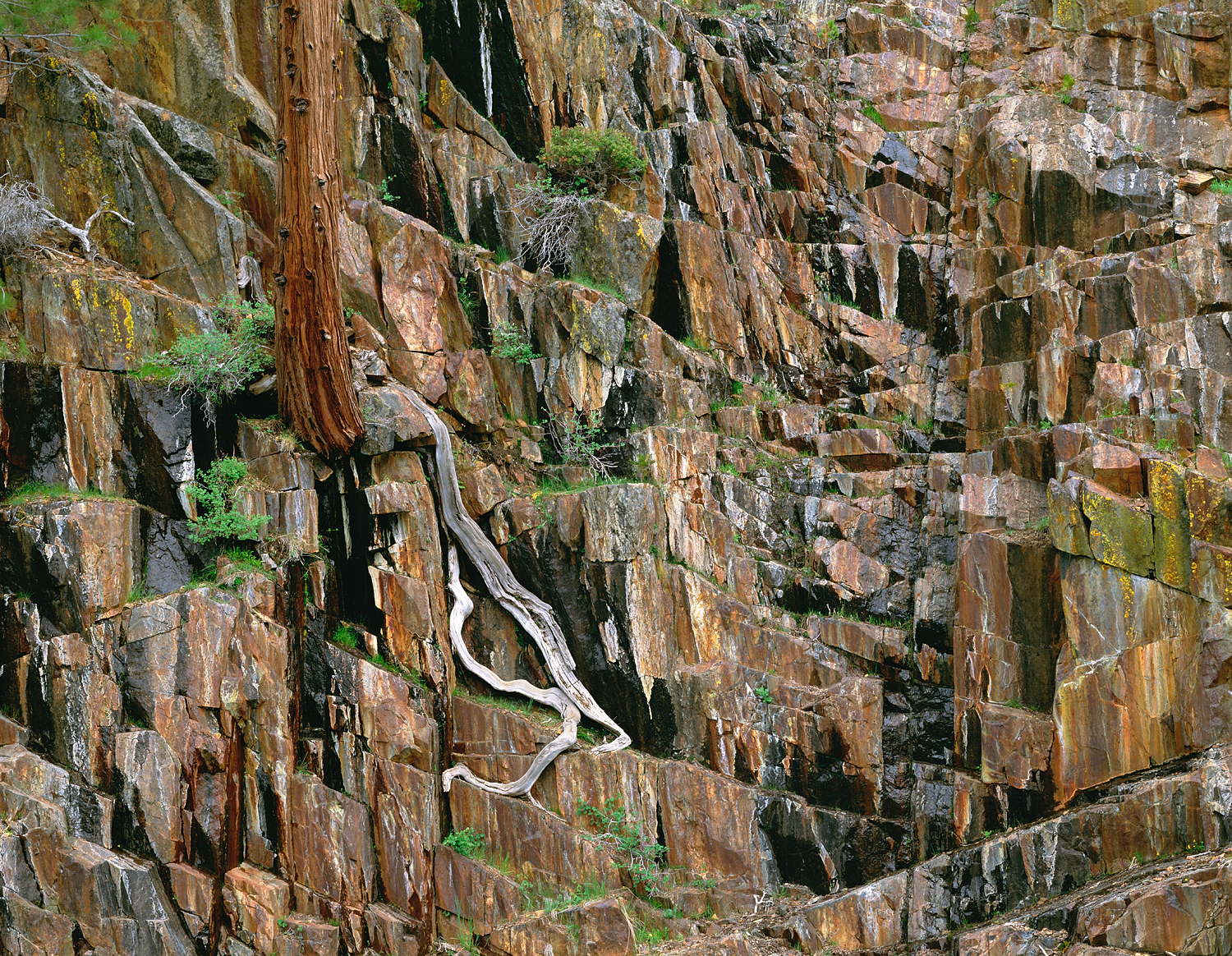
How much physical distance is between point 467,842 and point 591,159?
35.0ft

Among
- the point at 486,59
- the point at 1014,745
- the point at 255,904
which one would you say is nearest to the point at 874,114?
the point at 486,59

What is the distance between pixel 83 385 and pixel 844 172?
586 inches

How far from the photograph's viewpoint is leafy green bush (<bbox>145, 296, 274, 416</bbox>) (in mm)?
12234

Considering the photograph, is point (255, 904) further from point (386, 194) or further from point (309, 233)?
point (386, 194)

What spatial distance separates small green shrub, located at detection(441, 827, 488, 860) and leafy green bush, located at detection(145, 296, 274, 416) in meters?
5.82

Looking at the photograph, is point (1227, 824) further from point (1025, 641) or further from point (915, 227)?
point (915, 227)

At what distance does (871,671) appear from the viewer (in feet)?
44.8

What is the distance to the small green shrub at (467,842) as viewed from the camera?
12.3 metres

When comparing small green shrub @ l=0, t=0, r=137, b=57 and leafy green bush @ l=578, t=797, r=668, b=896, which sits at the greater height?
small green shrub @ l=0, t=0, r=137, b=57

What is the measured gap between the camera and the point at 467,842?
1228 centimetres

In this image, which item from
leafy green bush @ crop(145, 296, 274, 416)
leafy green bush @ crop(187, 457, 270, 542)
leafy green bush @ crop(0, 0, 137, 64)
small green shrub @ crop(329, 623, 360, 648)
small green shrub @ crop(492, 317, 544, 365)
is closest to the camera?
leafy green bush @ crop(187, 457, 270, 542)

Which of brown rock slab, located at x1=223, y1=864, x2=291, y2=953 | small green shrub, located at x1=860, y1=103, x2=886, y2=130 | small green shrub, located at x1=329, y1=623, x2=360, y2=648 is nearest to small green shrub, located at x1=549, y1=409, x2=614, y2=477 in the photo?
small green shrub, located at x1=329, y1=623, x2=360, y2=648

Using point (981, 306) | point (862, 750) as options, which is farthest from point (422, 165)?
point (862, 750)

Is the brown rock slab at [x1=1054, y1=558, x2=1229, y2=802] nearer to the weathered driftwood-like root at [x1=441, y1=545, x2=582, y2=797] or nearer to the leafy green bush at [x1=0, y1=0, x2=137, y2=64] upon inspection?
the weathered driftwood-like root at [x1=441, y1=545, x2=582, y2=797]
